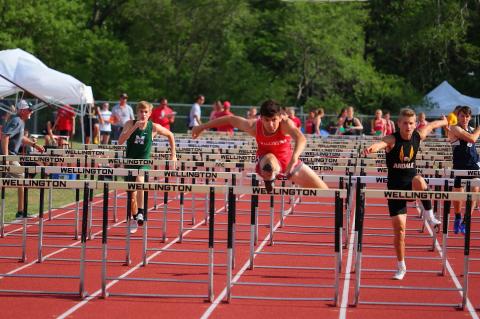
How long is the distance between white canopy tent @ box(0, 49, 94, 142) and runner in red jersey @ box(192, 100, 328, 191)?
18907mm

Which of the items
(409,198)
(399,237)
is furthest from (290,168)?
(399,237)

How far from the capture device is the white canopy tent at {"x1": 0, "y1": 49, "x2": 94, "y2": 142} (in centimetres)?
2991

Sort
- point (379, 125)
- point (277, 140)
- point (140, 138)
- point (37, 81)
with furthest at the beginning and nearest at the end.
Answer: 1. point (379, 125)
2. point (37, 81)
3. point (140, 138)
4. point (277, 140)

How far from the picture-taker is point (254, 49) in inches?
2108

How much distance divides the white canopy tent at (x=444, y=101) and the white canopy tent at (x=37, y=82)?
2032cm

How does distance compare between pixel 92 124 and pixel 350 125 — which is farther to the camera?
pixel 92 124

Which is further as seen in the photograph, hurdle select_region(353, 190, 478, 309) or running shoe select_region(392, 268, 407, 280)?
running shoe select_region(392, 268, 407, 280)

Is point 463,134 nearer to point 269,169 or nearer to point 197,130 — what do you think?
point 197,130

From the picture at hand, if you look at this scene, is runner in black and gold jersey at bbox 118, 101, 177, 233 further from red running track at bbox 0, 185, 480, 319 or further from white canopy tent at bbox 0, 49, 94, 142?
white canopy tent at bbox 0, 49, 94, 142

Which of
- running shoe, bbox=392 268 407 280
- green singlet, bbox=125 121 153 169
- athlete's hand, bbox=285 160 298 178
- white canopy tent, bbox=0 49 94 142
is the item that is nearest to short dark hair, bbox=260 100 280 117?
athlete's hand, bbox=285 160 298 178

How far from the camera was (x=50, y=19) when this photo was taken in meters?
49.2

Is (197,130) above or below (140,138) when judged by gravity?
above

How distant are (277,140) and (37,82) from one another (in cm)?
2063

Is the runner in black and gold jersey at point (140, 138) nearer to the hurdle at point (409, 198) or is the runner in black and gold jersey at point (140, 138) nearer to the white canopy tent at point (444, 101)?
the hurdle at point (409, 198)
